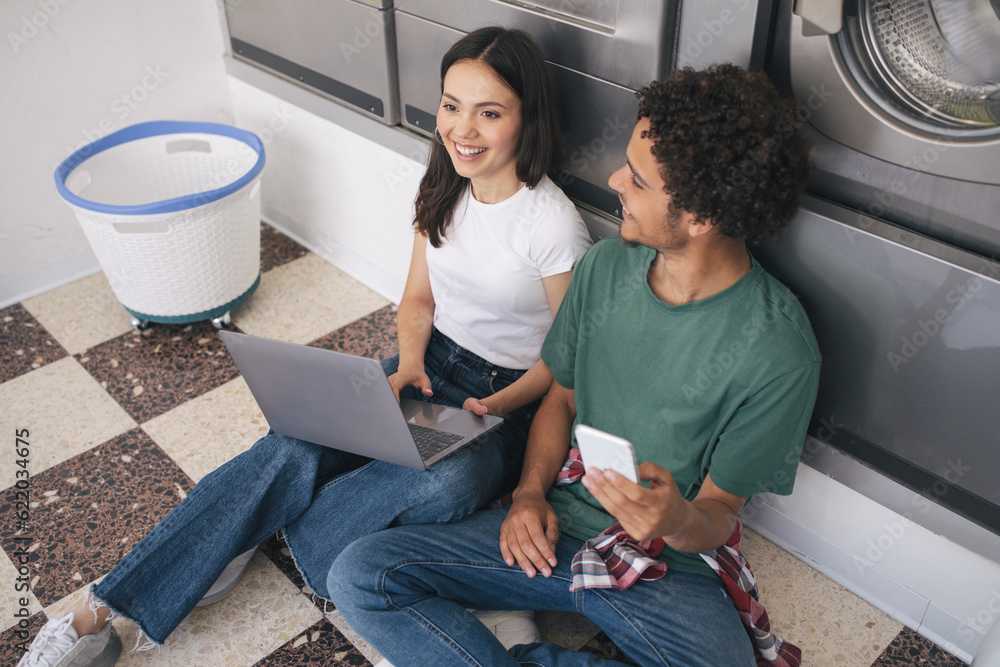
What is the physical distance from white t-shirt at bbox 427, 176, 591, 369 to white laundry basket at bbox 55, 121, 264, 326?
635 millimetres

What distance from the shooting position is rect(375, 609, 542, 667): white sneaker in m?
1.32

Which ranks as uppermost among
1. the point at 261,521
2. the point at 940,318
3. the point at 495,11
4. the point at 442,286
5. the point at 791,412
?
the point at 495,11

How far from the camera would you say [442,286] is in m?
1.59

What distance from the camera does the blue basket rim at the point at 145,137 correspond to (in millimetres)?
1786

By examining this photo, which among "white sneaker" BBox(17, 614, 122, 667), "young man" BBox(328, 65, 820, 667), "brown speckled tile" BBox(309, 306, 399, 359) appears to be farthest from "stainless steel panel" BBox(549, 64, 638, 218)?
"white sneaker" BBox(17, 614, 122, 667)

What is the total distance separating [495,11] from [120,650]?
130cm

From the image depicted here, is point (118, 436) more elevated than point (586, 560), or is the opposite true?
point (586, 560)

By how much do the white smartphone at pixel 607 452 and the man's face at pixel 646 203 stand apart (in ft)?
1.03

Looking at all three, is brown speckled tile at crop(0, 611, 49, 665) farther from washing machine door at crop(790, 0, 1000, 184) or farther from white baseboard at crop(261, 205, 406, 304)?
washing machine door at crop(790, 0, 1000, 184)

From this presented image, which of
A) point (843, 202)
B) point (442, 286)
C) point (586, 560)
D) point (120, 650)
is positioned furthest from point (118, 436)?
point (843, 202)

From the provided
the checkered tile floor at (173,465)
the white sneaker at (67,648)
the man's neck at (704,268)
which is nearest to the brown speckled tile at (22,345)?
the checkered tile floor at (173,465)

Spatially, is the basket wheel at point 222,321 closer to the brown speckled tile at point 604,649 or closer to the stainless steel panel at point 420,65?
the stainless steel panel at point 420,65

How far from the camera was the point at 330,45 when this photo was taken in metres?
1.97

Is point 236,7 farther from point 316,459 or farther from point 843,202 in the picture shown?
point 843,202
